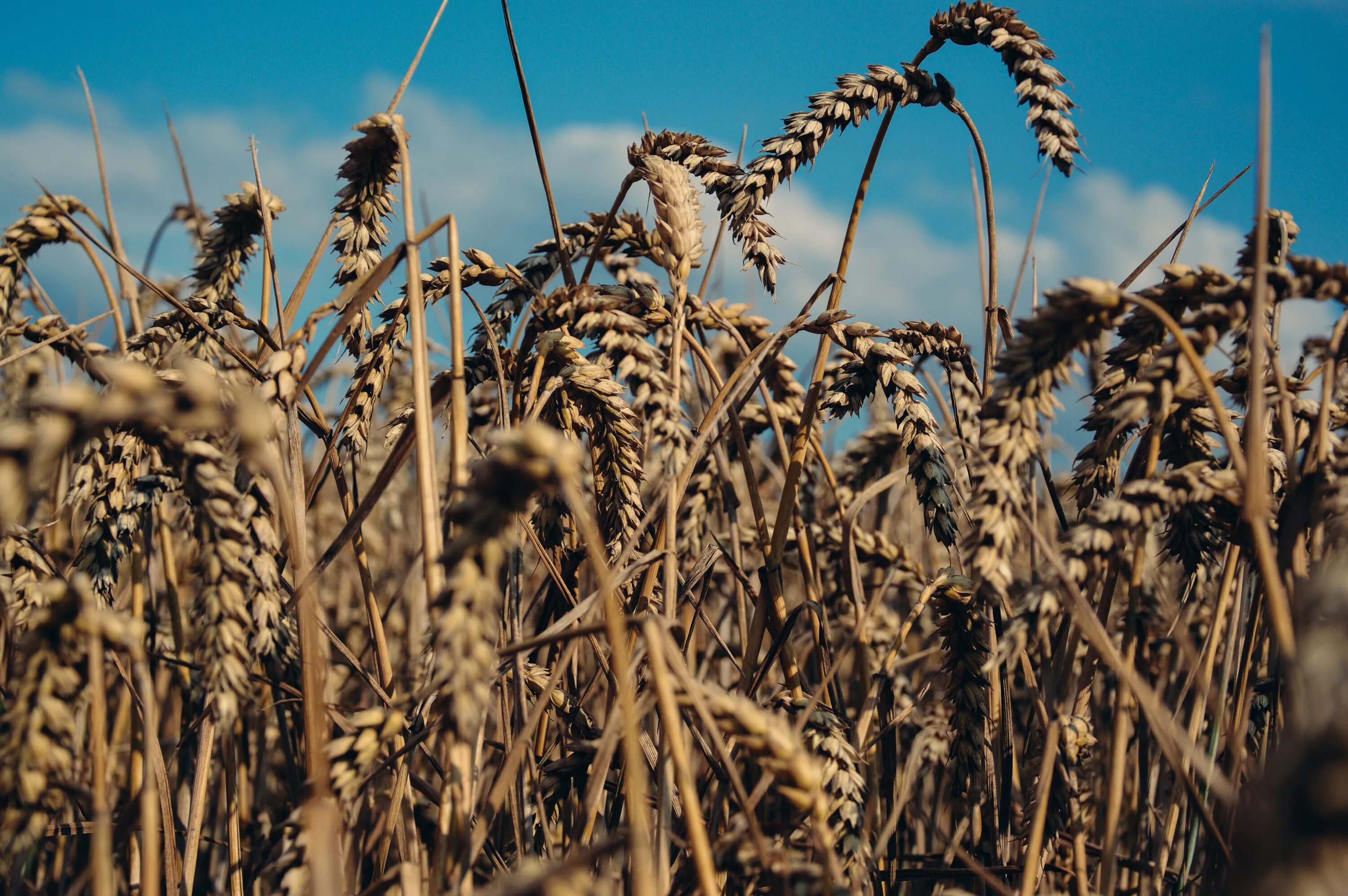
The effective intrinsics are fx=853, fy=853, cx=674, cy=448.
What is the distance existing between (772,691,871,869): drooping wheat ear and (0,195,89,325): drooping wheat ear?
7.34ft

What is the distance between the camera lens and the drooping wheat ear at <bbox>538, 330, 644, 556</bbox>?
1.59m

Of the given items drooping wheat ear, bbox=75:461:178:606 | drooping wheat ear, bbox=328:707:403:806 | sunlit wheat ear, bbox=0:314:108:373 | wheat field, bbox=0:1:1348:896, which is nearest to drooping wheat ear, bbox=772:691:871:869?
wheat field, bbox=0:1:1348:896

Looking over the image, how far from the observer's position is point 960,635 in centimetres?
176

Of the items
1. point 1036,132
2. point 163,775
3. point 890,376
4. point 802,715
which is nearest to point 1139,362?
point 890,376

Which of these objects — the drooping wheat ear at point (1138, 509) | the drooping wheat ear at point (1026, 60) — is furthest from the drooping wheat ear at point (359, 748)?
the drooping wheat ear at point (1026, 60)

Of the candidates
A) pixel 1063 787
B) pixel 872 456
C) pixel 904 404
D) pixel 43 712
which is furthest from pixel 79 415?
pixel 872 456

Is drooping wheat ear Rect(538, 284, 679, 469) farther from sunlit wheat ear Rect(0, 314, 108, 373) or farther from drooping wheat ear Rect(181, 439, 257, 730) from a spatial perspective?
sunlit wheat ear Rect(0, 314, 108, 373)

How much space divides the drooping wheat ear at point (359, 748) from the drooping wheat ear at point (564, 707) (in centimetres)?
61

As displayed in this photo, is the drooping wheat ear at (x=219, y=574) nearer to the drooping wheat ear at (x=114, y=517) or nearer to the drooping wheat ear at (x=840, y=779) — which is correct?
the drooping wheat ear at (x=114, y=517)

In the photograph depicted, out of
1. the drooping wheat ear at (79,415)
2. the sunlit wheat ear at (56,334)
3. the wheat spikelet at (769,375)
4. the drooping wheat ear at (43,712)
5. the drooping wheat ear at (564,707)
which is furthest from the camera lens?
the wheat spikelet at (769,375)

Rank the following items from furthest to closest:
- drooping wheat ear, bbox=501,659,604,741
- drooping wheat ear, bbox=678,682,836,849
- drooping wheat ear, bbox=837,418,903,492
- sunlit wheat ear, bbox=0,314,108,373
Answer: drooping wheat ear, bbox=837,418,903,492
sunlit wheat ear, bbox=0,314,108,373
drooping wheat ear, bbox=501,659,604,741
drooping wheat ear, bbox=678,682,836,849

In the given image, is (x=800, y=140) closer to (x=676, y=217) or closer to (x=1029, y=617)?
(x=676, y=217)

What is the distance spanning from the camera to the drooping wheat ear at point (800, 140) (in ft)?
5.65

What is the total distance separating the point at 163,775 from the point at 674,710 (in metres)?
1.16
